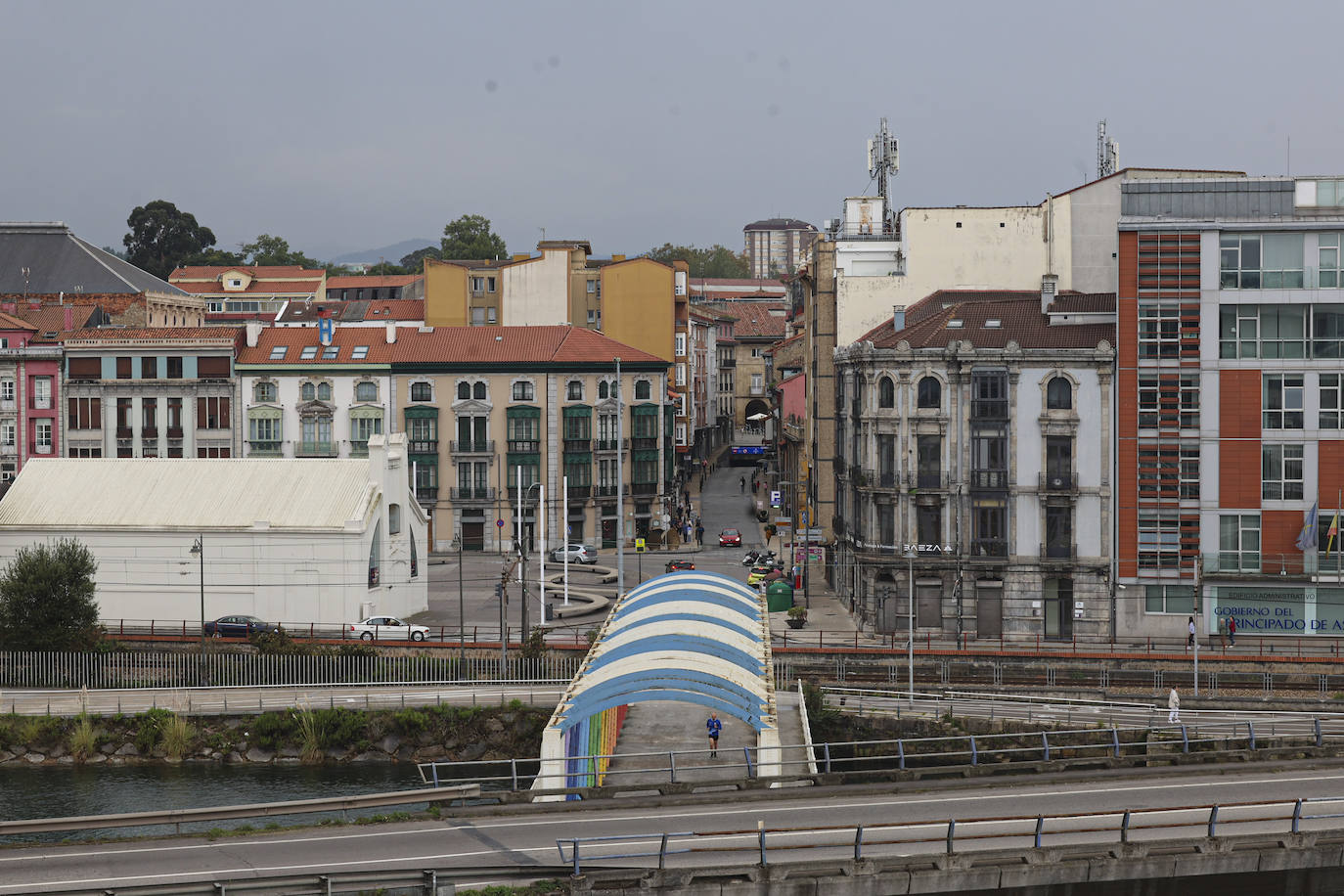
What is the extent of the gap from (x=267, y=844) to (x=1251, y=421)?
154 ft

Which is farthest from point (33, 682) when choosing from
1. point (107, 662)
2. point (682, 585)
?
point (682, 585)

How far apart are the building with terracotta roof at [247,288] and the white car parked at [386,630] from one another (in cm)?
8233

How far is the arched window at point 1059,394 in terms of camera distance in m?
Result: 73.2

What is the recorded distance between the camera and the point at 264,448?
104312mm

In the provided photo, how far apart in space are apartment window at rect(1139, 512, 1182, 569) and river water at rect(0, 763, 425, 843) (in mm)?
31015

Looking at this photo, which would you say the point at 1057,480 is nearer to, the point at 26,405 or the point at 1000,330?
the point at 1000,330

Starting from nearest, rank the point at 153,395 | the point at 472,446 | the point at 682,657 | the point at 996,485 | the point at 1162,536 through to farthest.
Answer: the point at 682,657
the point at 1162,536
the point at 996,485
the point at 472,446
the point at 153,395

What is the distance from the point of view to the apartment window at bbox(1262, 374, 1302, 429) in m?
71.1

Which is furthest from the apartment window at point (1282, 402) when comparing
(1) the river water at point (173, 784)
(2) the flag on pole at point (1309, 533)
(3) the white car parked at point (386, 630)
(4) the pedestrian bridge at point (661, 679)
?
(1) the river water at point (173, 784)

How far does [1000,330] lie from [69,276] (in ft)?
281

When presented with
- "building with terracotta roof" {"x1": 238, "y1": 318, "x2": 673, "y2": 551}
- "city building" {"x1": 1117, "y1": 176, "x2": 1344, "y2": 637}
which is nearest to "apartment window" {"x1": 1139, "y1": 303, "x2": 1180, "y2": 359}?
"city building" {"x1": 1117, "y1": 176, "x2": 1344, "y2": 637}

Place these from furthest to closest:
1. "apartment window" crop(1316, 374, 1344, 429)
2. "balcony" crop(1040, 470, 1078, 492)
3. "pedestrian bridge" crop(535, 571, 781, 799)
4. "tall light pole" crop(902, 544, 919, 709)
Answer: "balcony" crop(1040, 470, 1078, 492) < "apartment window" crop(1316, 374, 1344, 429) < "tall light pole" crop(902, 544, 919, 709) < "pedestrian bridge" crop(535, 571, 781, 799)

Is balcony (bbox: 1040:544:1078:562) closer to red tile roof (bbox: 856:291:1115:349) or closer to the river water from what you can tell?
red tile roof (bbox: 856:291:1115:349)

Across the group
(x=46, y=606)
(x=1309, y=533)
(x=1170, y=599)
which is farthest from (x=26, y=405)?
(x=1309, y=533)
